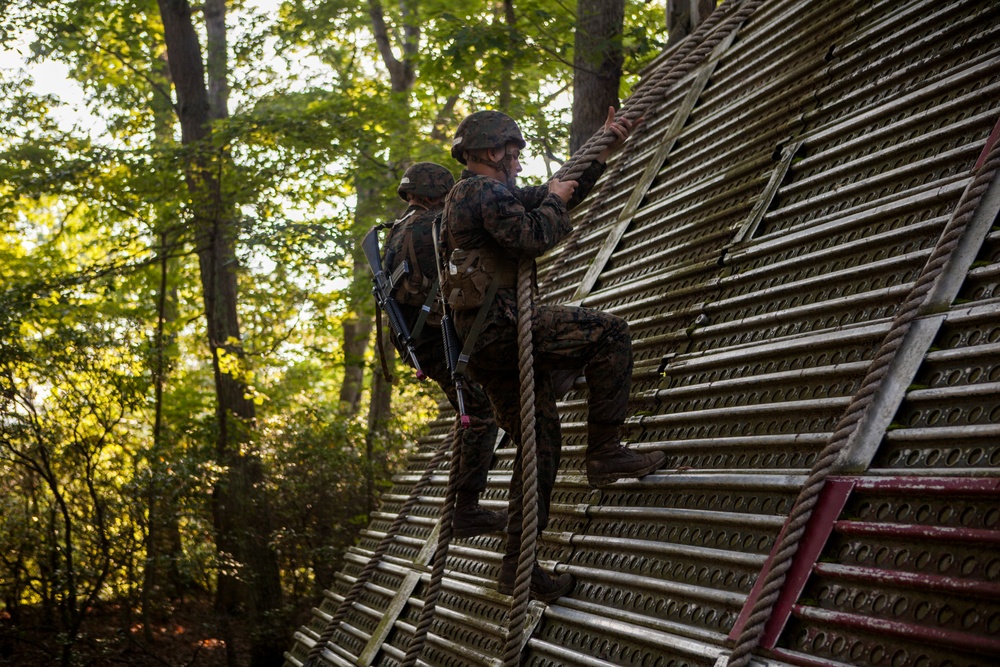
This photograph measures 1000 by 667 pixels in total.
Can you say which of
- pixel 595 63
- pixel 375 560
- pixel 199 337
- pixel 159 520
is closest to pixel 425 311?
pixel 375 560

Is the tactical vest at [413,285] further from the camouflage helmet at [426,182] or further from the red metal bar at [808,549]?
the red metal bar at [808,549]

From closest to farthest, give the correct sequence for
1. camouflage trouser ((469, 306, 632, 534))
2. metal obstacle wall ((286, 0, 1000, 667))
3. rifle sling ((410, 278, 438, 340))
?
metal obstacle wall ((286, 0, 1000, 667))
camouflage trouser ((469, 306, 632, 534))
rifle sling ((410, 278, 438, 340))

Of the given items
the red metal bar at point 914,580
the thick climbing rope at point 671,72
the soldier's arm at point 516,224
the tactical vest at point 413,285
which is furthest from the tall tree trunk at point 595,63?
the red metal bar at point 914,580

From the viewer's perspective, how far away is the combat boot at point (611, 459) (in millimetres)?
4242

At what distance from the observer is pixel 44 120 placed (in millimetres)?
16984

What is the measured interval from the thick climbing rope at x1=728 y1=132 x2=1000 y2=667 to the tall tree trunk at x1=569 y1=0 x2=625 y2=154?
709 centimetres

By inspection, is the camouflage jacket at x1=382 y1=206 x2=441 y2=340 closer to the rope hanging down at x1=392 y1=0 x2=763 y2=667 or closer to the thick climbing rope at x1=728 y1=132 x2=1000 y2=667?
the rope hanging down at x1=392 y1=0 x2=763 y2=667

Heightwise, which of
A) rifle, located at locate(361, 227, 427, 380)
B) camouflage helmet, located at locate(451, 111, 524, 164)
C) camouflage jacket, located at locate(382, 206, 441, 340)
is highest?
camouflage helmet, located at locate(451, 111, 524, 164)

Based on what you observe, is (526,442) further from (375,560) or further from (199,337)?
(199,337)

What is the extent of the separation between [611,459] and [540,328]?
67 cm

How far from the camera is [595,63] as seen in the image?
34.2ft

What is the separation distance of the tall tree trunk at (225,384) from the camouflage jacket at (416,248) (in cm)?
653

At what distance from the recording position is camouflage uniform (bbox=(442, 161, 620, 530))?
4246 mm

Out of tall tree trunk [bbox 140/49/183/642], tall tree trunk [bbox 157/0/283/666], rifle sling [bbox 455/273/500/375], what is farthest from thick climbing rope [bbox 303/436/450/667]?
tall tree trunk [bbox 157/0/283/666]
